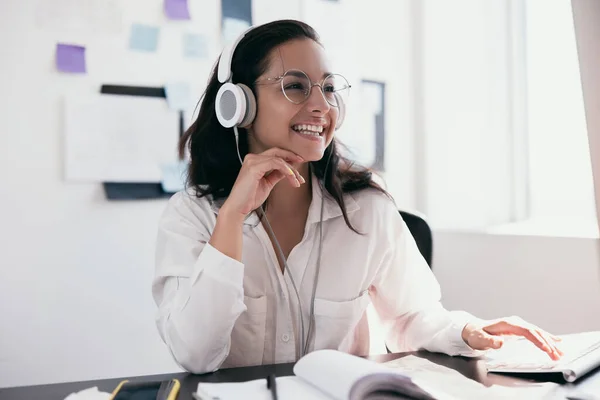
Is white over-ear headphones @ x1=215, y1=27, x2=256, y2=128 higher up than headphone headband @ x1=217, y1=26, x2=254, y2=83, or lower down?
lower down

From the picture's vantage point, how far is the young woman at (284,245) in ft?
3.27

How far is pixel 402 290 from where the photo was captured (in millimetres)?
1231

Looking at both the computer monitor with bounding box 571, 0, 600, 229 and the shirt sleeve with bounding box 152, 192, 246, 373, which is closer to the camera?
the computer monitor with bounding box 571, 0, 600, 229

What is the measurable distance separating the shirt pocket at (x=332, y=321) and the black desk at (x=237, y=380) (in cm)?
22

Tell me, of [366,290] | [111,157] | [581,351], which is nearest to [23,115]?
[111,157]

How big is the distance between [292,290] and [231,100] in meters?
0.41

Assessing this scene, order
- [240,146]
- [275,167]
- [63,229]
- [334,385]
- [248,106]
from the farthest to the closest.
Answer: [63,229]
[240,146]
[248,106]
[275,167]
[334,385]

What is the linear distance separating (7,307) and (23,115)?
0.62 meters

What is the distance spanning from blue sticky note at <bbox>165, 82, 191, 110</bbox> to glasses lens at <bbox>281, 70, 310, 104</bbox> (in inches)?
38.3

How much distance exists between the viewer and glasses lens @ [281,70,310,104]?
3.85ft

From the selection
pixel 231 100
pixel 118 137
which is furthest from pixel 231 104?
pixel 118 137

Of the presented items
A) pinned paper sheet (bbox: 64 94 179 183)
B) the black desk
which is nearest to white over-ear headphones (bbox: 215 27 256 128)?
the black desk

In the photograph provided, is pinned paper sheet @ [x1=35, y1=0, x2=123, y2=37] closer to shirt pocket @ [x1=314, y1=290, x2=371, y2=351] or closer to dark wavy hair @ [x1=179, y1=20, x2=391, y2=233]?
dark wavy hair @ [x1=179, y1=20, x2=391, y2=233]

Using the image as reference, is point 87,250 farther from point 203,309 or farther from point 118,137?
point 203,309
